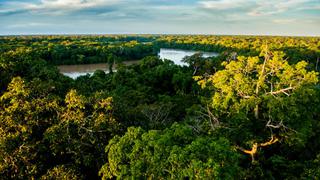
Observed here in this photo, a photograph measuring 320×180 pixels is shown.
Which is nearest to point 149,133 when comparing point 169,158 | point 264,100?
point 169,158

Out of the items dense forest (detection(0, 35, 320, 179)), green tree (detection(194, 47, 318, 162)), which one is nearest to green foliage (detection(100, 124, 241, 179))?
dense forest (detection(0, 35, 320, 179))

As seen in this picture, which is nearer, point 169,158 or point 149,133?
point 169,158

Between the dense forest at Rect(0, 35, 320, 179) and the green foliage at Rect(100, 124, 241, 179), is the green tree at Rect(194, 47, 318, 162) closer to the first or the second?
the dense forest at Rect(0, 35, 320, 179)

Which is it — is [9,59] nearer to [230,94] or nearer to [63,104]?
[63,104]

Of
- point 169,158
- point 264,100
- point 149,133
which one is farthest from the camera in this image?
point 264,100

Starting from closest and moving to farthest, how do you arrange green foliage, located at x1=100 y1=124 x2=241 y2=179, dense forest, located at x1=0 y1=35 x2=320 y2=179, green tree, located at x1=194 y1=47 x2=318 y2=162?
1. green foliage, located at x1=100 y1=124 x2=241 y2=179
2. dense forest, located at x1=0 y1=35 x2=320 y2=179
3. green tree, located at x1=194 y1=47 x2=318 y2=162

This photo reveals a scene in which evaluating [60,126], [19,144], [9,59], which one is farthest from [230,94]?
[9,59]

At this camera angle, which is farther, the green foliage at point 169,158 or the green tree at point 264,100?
the green tree at point 264,100

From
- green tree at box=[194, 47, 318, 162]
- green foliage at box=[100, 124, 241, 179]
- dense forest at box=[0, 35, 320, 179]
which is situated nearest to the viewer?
green foliage at box=[100, 124, 241, 179]

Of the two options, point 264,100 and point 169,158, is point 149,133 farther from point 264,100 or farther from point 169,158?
point 264,100

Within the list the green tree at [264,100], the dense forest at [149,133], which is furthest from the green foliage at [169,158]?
the green tree at [264,100]

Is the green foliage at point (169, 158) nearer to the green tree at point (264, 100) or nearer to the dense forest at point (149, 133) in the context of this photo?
the dense forest at point (149, 133)
